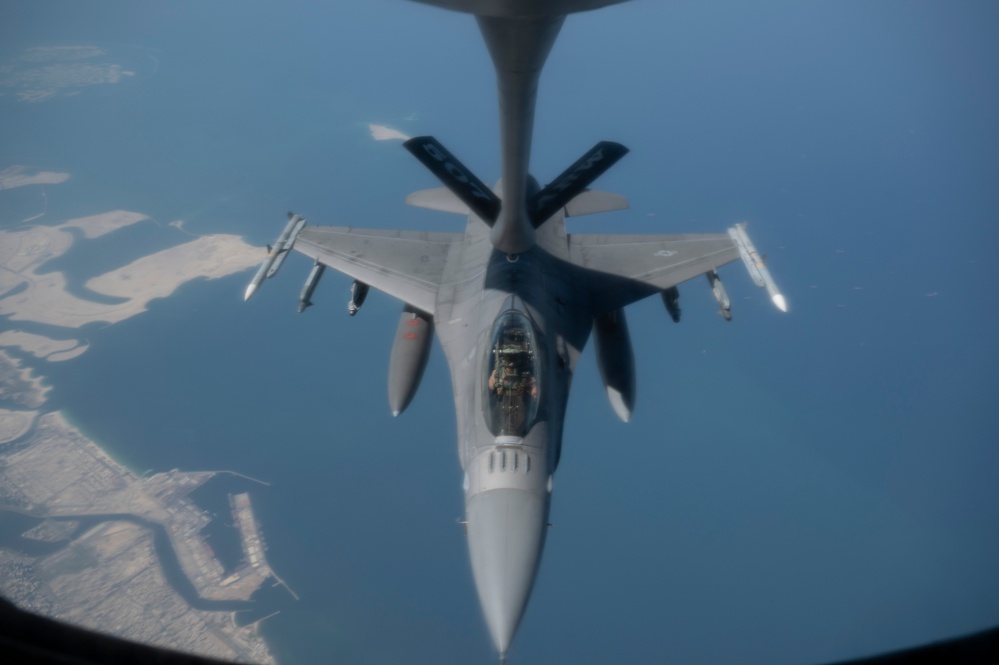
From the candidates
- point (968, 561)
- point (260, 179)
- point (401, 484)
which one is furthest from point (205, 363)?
point (968, 561)

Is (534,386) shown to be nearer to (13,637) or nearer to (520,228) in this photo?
(520,228)

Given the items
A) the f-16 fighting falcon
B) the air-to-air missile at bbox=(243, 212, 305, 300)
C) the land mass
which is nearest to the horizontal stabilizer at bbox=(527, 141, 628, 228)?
the f-16 fighting falcon

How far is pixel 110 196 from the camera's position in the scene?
34.7 m

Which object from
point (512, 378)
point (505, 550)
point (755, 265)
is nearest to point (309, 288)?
point (512, 378)

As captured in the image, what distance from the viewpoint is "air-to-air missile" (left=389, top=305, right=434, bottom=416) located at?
44.7ft

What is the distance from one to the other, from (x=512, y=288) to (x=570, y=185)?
102 inches

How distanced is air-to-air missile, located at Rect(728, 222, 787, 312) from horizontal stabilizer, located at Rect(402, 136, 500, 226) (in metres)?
6.36

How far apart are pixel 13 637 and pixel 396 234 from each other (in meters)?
14.2

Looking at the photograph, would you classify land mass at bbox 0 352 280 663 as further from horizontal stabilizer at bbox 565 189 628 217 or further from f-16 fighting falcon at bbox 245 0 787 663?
horizontal stabilizer at bbox 565 189 628 217

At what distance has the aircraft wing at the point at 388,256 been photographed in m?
13.8

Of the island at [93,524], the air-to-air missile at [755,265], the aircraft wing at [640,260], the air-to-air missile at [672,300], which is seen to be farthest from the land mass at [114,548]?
the air-to-air missile at [755,265]

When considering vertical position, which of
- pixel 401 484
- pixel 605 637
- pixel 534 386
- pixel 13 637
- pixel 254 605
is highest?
pixel 13 637

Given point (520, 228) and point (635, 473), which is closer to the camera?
point (520, 228)

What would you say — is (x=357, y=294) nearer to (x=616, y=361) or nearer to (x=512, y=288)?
(x=512, y=288)
